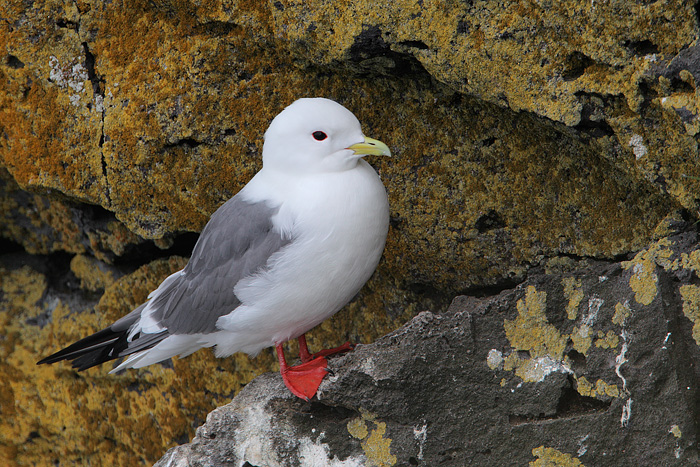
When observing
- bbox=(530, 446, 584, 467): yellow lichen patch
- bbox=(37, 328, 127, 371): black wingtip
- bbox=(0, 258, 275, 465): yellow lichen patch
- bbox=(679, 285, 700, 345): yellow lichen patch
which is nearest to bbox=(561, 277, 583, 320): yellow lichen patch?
bbox=(679, 285, 700, 345): yellow lichen patch

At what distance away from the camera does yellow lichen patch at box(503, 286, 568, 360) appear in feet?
8.39

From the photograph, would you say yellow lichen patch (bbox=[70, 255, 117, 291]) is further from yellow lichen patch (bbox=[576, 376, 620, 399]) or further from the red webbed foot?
yellow lichen patch (bbox=[576, 376, 620, 399])

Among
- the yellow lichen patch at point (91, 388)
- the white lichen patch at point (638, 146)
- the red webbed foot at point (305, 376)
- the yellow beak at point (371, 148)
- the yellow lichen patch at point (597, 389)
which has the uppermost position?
the white lichen patch at point (638, 146)

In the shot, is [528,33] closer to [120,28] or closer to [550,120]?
[550,120]

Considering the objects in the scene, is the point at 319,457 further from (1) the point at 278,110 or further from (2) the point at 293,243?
(1) the point at 278,110

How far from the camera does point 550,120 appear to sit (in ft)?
8.43

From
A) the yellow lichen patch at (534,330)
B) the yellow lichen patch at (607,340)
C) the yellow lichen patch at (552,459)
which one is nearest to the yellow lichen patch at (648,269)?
the yellow lichen patch at (607,340)

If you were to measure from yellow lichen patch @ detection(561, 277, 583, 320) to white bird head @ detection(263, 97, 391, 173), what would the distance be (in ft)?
2.81

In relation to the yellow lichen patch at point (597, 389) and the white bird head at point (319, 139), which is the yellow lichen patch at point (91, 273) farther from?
the yellow lichen patch at point (597, 389)

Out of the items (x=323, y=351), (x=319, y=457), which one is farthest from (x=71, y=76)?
(x=319, y=457)

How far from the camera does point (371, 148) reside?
2.87m

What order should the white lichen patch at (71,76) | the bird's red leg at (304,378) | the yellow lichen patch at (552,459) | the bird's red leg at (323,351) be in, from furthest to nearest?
the white lichen patch at (71,76) < the bird's red leg at (323,351) < the bird's red leg at (304,378) < the yellow lichen patch at (552,459)

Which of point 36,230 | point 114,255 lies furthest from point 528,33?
point 36,230

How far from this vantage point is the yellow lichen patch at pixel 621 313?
8.05 feet
